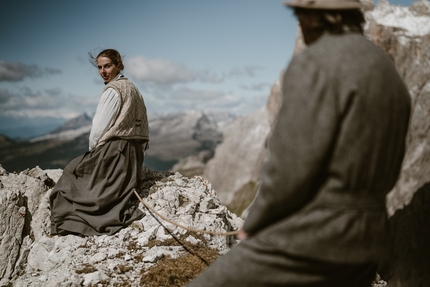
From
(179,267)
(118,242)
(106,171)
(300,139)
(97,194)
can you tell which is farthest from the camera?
(106,171)

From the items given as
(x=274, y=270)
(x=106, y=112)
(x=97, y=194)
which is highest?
(x=106, y=112)

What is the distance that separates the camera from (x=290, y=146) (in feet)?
7.16

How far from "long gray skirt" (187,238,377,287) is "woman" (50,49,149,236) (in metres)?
5.05

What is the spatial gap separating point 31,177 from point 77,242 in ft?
10.0

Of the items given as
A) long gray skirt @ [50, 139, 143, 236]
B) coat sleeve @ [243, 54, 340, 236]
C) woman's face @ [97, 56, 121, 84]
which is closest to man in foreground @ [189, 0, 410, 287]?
coat sleeve @ [243, 54, 340, 236]

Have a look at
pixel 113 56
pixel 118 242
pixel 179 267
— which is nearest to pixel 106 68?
pixel 113 56

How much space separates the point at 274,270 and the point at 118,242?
5.08 m

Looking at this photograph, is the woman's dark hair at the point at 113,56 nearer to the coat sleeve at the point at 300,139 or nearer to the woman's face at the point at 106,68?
the woman's face at the point at 106,68

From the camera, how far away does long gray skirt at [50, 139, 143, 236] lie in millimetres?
7055

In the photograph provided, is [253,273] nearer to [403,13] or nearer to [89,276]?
[89,276]

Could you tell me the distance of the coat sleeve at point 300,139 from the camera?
83.3 inches

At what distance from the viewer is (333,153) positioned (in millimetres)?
2201

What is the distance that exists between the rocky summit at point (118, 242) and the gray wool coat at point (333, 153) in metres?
3.97

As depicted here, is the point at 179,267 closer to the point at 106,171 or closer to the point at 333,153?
the point at 106,171
